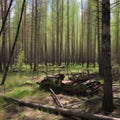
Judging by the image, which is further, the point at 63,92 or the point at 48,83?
the point at 48,83

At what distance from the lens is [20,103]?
7.57 metres

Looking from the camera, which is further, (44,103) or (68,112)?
(44,103)

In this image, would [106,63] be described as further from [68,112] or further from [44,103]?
[44,103]

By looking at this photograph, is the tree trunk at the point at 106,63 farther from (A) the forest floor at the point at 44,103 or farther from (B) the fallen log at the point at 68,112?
(B) the fallen log at the point at 68,112

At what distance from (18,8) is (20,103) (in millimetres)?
20528

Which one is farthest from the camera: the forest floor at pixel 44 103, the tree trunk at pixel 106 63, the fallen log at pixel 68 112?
the forest floor at pixel 44 103

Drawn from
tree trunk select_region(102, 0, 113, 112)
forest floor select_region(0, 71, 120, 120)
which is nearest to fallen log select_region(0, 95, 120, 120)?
forest floor select_region(0, 71, 120, 120)

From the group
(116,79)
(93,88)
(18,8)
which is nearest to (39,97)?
(93,88)

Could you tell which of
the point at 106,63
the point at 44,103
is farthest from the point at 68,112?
the point at 44,103

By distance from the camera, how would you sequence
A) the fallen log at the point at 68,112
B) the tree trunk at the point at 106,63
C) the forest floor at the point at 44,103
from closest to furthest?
1. the fallen log at the point at 68,112
2. the tree trunk at the point at 106,63
3. the forest floor at the point at 44,103

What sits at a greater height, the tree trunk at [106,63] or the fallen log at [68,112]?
the tree trunk at [106,63]

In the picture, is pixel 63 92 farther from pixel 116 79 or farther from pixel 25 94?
pixel 116 79

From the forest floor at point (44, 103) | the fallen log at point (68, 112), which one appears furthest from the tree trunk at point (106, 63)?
the fallen log at point (68, 112)

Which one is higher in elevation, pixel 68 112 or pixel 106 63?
pixel 106 63
